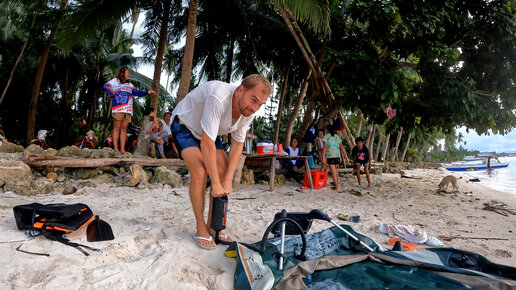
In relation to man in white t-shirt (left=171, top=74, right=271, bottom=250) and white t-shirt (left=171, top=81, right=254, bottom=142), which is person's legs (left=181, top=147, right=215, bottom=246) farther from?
white t-shirt (left=171, top=81, right=254, bottom=142)

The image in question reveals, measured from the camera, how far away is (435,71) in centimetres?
721

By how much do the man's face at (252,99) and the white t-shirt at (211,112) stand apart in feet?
0.41

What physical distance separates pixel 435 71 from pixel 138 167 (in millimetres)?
7304

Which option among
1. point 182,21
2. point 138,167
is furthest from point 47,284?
point 182,21

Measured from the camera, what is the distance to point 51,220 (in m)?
2.18

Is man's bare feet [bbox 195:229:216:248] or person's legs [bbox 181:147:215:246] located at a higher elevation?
person's legs [bbox 181:147:215:246]

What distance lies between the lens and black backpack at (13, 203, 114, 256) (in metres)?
2.15

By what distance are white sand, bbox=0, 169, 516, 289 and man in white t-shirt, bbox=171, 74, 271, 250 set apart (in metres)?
0.38

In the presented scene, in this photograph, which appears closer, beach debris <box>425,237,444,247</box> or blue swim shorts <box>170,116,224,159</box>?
blue swim shorts <box>170,116,224,159</box>

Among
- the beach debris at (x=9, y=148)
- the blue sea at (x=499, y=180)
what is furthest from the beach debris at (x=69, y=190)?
the blue sea at (x=499, y=180)

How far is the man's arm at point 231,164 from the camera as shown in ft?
7.83

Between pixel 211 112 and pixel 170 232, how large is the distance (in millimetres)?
1322

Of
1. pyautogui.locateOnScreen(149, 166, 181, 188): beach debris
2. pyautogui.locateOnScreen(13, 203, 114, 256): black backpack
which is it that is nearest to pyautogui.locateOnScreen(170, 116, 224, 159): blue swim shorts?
pyautogui.locateOnScreen(13, 203, 114, 256): black backpack

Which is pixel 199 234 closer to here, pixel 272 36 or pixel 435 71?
pixel 435 71
